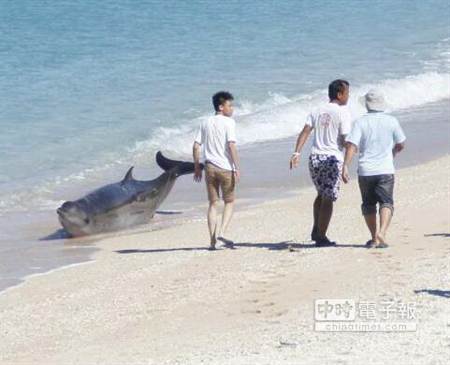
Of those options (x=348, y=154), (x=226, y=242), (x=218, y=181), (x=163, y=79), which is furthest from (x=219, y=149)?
(x=163, y=79)

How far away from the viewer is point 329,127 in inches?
518

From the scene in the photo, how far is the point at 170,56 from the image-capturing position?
34.9 meters

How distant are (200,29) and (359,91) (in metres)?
13.3

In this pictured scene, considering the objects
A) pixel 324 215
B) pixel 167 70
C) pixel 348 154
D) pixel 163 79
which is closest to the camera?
pixel 348 154

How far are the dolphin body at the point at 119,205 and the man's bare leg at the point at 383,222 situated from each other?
4.30 metres

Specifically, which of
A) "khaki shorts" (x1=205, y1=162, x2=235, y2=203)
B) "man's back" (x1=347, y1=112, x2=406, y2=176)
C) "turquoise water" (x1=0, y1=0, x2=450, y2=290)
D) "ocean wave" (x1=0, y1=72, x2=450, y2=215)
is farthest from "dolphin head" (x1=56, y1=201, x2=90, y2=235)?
"man's back" (x1=347, y1=112, x2=406, y2=176)

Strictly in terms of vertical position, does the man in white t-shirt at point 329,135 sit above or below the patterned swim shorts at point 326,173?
above

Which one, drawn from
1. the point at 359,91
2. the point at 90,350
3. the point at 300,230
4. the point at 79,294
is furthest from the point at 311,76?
the point at 90,350

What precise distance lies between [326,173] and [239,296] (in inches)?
78.4

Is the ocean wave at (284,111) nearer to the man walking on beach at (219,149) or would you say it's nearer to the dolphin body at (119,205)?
the dolphin body at (119,205)

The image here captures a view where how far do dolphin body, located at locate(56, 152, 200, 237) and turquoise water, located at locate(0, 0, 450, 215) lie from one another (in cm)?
151

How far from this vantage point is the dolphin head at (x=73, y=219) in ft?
52.6

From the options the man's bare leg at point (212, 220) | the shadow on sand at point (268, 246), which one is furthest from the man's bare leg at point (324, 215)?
the man's bare leg at point (212, 220)

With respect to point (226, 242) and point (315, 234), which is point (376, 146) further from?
point (226, 242)
